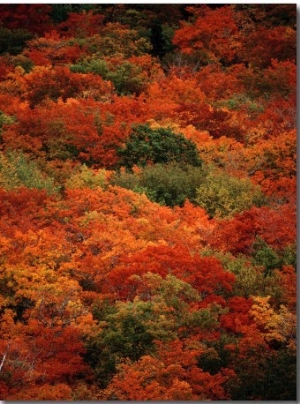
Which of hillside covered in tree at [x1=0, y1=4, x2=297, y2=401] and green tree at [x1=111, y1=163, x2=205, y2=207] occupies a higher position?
hillside covered in tree at [x1=0, y1=4, x2=297, y2=401]

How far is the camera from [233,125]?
100 feet

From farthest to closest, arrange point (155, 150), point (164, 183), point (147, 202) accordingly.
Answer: point (155, 150) < point (164, 183) < point (147, 202)

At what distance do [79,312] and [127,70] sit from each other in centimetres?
1367

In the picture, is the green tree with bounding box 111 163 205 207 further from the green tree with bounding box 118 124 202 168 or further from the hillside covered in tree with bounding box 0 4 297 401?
the green tree with bounding box 118 124 202 168

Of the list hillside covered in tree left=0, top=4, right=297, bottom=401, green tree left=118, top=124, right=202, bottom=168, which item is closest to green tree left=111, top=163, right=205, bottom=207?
hillside covered in tree left=0, top=4, right=297, bottom=401

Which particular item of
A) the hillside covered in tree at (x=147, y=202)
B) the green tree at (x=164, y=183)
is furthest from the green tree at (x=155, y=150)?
the green tree at (x=164, y=183)

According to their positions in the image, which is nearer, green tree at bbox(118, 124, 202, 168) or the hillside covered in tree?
the hillside covered in tree

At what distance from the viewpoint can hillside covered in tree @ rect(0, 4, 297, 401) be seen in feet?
61.7

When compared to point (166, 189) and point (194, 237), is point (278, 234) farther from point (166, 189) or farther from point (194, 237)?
point (166, 189)

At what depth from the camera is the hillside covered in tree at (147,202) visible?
18812 millimetres

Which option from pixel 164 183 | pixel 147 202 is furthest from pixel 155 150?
pixel 147 202

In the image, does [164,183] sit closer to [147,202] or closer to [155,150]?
[147,202]

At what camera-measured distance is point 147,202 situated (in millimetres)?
25562

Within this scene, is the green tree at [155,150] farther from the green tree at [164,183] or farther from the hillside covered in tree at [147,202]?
the green tree at [164,183]
